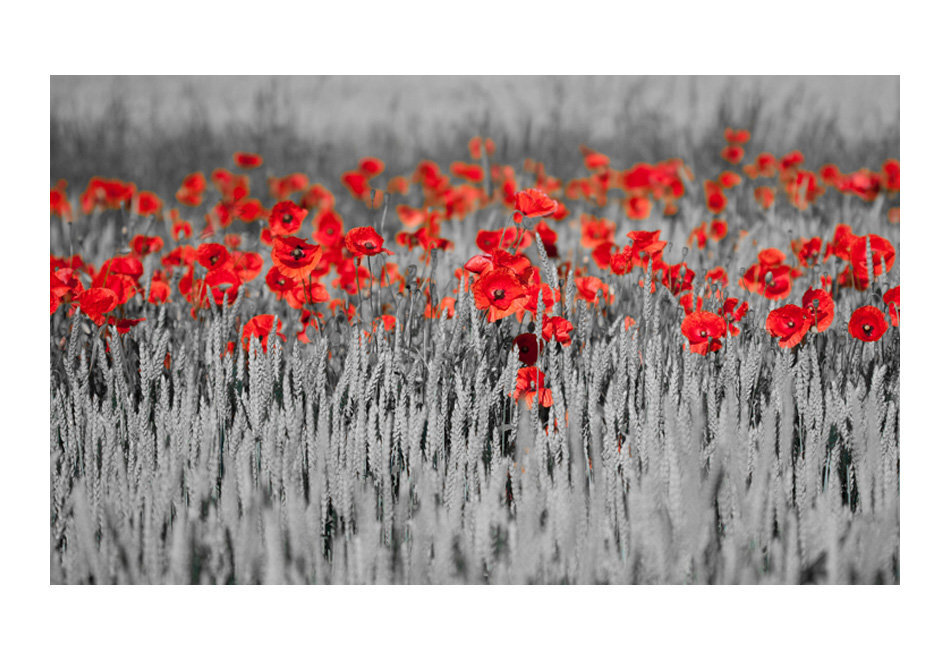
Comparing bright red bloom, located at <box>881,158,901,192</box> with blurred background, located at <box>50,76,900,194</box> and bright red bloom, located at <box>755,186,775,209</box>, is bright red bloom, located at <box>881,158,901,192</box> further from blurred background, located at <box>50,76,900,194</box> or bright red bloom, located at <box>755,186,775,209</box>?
bright red bloom, located at <box>755,186,775,209</box>

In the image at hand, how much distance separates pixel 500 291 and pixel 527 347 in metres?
0.15

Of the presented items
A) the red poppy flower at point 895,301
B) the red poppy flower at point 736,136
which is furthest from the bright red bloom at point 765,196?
the red poppy flower at point 895,301

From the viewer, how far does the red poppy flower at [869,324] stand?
170 cm

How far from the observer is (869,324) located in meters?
1.70

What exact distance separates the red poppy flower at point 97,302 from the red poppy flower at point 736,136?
1.51m

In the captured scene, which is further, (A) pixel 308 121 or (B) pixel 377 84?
(A) pixel 308 121

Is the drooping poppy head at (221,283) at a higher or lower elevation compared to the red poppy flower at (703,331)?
higher

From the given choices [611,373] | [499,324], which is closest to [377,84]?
[499,324]

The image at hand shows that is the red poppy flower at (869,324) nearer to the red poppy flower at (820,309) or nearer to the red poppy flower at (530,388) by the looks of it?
the red poppy flower at (820,309)

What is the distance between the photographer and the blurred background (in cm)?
197

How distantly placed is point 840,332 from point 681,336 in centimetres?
31

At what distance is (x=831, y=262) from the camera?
7.31ft

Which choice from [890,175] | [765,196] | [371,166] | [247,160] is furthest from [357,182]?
[890,175]
